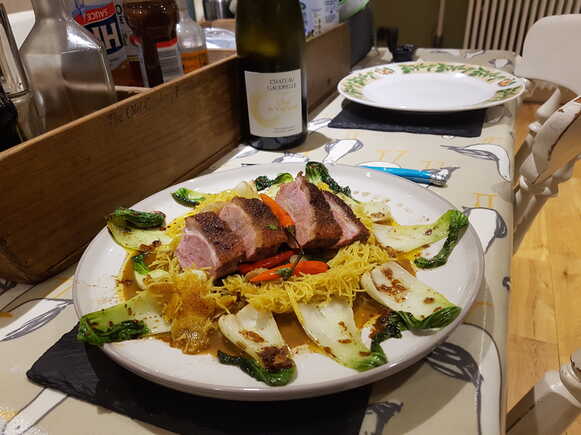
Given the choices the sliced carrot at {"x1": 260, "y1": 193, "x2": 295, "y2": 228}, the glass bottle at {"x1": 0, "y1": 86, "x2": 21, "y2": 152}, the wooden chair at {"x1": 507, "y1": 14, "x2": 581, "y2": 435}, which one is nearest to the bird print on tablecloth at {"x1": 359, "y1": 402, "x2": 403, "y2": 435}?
the sliced carrot at {"x1": 260, "y1": 193, "x2": 295, "y2": 228}

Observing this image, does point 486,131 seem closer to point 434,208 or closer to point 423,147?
point 423,147

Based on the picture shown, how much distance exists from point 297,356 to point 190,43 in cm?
105

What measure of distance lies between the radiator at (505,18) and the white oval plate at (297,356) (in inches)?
171

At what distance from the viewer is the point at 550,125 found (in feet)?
2.90

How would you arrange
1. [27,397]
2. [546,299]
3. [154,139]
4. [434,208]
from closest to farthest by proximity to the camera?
[27,397], [434,208], [154,139], [546,299]

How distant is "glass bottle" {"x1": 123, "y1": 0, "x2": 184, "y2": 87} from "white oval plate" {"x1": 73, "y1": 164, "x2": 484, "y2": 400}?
0.40 metres

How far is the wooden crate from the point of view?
2.29 ft

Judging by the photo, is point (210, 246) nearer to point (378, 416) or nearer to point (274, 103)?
point (378, 416)

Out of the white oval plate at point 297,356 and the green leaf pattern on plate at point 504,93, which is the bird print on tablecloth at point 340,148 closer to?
the white oval plate at point 297,356

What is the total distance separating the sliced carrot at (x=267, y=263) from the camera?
69 cm

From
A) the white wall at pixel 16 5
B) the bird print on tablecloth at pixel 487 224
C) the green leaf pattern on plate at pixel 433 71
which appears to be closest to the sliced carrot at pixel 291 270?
the bird print on tablecloth at pixel 487 224

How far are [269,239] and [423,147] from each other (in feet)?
2.33

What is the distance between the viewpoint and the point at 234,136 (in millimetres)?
1289

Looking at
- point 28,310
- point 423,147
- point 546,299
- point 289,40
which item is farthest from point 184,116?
point 546,299
